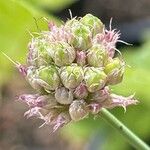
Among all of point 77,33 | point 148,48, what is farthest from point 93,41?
point 148,48

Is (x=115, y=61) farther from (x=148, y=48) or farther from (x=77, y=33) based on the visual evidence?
(x=148, y=48)

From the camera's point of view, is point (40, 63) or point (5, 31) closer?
point (40, 63)

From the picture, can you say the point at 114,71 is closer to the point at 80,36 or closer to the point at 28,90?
the point at 80,36

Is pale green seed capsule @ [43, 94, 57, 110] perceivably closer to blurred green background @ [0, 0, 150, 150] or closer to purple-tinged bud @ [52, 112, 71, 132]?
purple-tinged bud @ [52, 112, 71, 132]

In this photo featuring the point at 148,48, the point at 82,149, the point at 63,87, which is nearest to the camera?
the point at 63,87

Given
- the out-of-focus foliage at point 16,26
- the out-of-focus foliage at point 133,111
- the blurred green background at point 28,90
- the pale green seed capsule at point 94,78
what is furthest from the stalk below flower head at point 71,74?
the out-of-focus foliage at point 133,111

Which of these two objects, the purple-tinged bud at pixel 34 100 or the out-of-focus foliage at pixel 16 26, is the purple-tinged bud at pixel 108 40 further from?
the out-of-focus foliage at pixel 16 26
